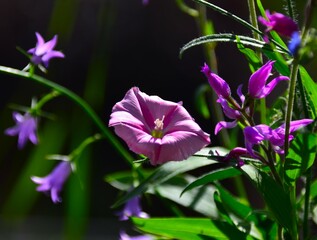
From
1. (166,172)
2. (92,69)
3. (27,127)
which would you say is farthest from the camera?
(92,69)

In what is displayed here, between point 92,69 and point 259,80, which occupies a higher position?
point 92,69

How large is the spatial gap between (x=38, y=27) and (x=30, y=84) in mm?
461

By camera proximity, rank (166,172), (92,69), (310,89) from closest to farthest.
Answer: (310,89)
(166,172)
(92,69)

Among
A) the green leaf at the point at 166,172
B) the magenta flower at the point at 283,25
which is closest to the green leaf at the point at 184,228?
the green leaf at the point at 166,172

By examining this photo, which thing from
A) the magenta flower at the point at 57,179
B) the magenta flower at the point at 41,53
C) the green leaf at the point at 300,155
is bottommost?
the green leaf at the point at 300,155

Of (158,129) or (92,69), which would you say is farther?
(92,69)

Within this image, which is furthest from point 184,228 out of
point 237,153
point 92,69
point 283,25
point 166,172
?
point 92,69

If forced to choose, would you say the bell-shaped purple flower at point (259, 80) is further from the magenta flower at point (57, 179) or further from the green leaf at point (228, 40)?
the magenta flower at point (57, 179)

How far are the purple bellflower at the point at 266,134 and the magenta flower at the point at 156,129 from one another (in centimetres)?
3

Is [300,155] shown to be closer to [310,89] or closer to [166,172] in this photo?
[310,89]

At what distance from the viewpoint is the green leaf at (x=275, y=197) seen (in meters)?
0.52

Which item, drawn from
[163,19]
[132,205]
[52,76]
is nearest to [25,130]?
[132,205]

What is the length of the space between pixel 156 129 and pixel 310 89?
124mm

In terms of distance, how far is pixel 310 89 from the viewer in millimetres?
557
